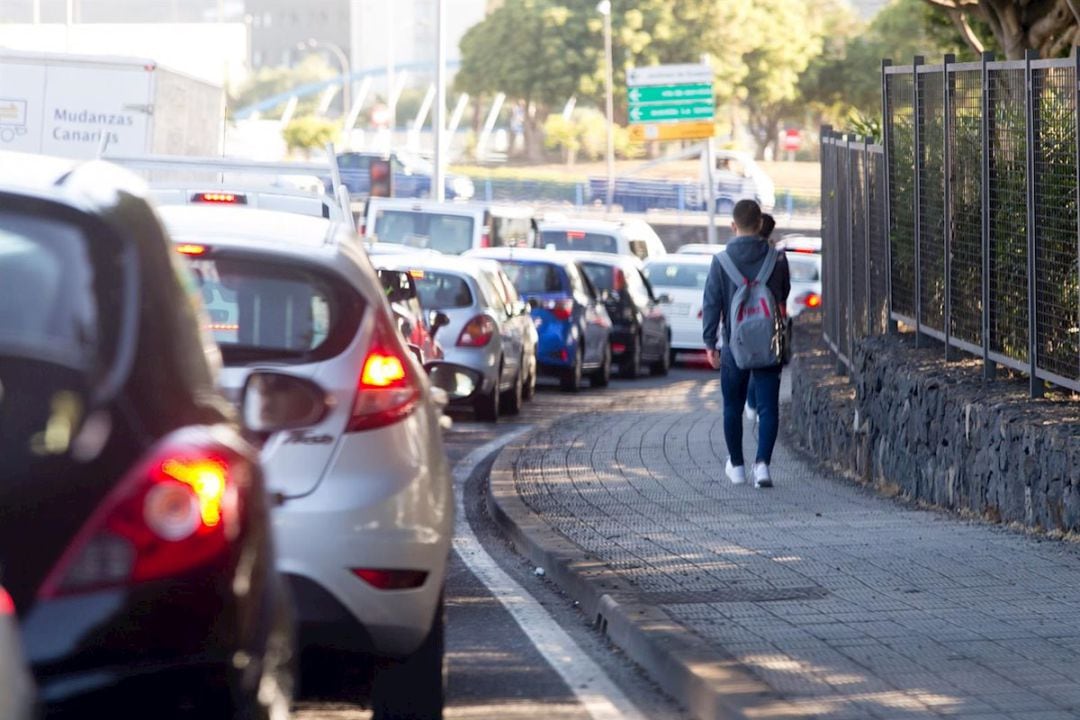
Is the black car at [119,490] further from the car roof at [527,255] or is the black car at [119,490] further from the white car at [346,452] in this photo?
the car roof at [527,255]

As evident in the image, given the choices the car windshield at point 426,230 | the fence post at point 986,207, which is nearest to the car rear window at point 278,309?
the fence post at point 986,207

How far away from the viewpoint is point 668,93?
213ft

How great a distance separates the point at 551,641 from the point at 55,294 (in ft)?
14.7

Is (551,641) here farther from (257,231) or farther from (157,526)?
(157,526)

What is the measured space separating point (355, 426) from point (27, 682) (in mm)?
2612

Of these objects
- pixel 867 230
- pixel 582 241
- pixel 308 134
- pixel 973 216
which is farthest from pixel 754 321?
pixel 308 134

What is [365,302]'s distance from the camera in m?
5.91

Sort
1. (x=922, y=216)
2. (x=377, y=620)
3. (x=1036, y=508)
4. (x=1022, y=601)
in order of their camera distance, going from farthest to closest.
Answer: (x=922, y=216)
(x=1036, y=508)
(x=1022, y=601)
(x=377, y=620)

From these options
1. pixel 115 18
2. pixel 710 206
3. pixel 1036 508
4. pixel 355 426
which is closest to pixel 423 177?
pixel 710 206

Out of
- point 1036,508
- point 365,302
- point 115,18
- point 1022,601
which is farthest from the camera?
point 115,18

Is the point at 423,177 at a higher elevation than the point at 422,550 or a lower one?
higher

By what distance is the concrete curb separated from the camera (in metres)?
6.21

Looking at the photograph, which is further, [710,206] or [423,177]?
[423,177]

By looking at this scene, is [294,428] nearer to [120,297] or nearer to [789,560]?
[120,297]
